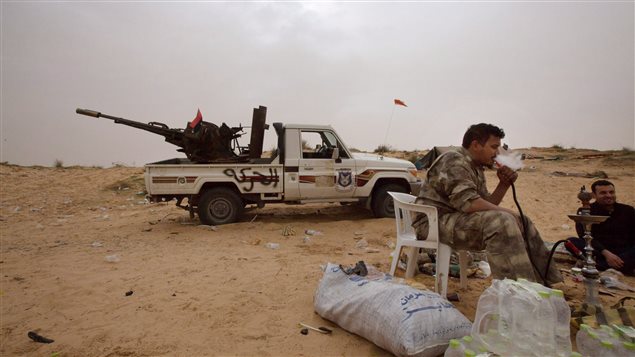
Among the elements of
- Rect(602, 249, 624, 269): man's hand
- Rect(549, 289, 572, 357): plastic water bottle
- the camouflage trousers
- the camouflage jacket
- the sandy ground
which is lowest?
the sandy ground

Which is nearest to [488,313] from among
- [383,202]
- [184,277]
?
[184,277]

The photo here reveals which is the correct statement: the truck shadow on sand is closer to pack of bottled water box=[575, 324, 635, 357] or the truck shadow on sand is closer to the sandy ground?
the sandy ground

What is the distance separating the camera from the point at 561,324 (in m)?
2.16

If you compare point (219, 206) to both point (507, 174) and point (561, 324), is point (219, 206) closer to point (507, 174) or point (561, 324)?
point (507, 174)

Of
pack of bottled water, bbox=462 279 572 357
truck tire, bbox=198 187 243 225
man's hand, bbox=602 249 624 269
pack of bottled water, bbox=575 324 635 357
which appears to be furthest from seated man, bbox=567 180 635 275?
truck tire, bbox=198 187 243 225

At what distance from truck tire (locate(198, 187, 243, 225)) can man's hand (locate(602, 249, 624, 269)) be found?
5.78 metres

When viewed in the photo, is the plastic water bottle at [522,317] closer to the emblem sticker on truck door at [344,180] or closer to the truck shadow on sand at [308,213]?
the emblem sticker on truck door at [344,180]

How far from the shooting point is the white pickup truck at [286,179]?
7.17m

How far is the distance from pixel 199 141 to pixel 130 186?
8.20 meters

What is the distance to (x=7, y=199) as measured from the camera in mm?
11742

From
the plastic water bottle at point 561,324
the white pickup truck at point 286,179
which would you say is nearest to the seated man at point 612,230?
the plastic water bottle at point 561,324

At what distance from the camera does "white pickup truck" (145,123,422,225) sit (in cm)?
717

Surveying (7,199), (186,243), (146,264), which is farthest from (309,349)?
(7,199)

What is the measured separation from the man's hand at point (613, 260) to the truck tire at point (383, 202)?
4.18 meters
